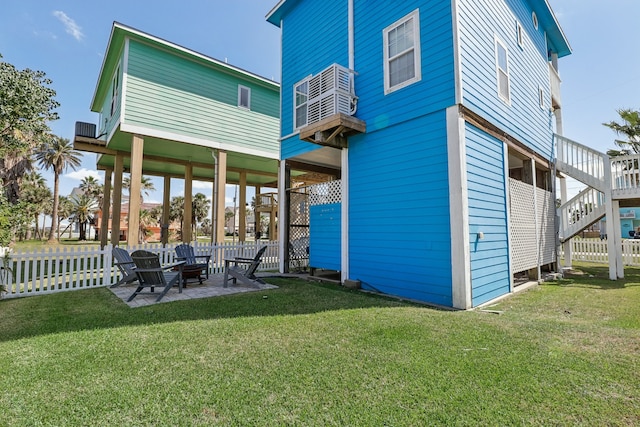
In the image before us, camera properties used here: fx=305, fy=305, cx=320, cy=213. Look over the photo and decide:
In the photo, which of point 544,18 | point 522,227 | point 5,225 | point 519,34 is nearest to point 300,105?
point 519,34

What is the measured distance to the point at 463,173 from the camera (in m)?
5.28

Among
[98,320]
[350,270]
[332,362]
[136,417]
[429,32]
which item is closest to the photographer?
[136,417]

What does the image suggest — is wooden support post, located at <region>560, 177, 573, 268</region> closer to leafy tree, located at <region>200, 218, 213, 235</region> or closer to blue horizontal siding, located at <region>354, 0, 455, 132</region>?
blue horizontal siding, located at <region>354, 0, 455, 132</region>

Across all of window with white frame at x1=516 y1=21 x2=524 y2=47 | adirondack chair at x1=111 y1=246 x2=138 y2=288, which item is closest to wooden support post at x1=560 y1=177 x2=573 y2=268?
window with white frame at x1=516 y1=21 x2=524 y2=47

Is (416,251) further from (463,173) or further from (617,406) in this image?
(617,406)

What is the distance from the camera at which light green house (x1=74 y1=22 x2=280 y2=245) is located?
30.8 ft

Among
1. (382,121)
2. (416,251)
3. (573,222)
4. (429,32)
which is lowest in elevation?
(416,251)

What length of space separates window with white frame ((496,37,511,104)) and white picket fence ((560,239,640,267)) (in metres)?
6.57

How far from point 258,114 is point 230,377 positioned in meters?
11.2

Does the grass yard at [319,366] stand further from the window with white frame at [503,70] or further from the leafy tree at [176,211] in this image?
the leafy tree at [176,211]

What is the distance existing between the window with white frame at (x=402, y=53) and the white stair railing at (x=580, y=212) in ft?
24.9

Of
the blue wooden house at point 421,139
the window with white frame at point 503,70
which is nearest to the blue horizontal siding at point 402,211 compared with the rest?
the blue wooden house at point 421,139

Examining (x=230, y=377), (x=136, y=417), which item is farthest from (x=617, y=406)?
(x=136, y=417)

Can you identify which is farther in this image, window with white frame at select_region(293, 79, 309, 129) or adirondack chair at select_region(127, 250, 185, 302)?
window with white frame at select_region(293, 79, 309, 129)
